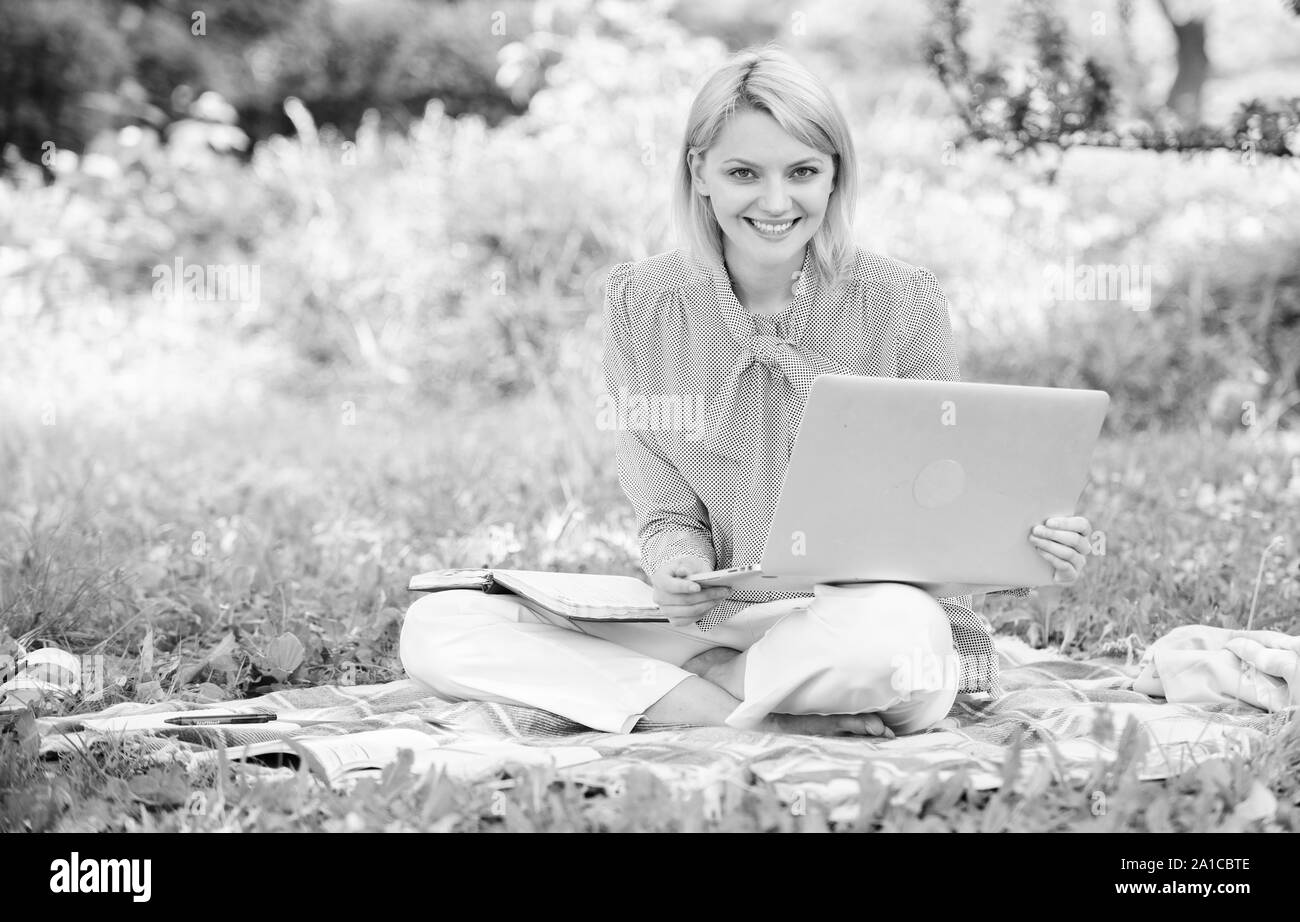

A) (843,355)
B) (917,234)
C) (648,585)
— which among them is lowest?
(648,585)

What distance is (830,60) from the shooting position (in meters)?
13.8

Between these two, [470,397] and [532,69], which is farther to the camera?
[532,69]

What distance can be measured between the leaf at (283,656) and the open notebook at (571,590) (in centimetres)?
36

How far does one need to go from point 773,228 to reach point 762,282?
17 centimetres

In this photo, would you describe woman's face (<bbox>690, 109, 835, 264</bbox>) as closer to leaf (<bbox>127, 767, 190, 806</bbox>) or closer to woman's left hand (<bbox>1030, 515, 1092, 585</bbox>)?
woman's left hand (<bbox>1030, 515, 1092, 585</bbox>)

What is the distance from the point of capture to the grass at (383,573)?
2.07 m

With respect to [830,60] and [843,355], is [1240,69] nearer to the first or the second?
[830,60]

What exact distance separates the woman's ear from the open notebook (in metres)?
0.76

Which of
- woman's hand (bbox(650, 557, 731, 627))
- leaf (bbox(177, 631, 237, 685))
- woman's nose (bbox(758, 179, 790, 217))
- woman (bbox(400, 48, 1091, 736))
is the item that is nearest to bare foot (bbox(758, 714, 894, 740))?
woman (bbox(400, 48, 1091, 736))

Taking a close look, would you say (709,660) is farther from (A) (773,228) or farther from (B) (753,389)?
(A) (773,228)

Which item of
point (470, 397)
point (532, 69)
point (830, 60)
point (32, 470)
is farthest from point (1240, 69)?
point (32, 470)

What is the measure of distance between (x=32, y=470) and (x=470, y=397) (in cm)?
234
